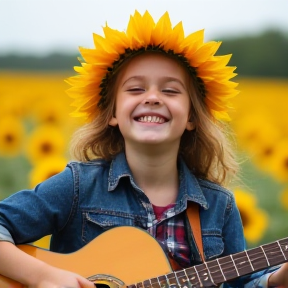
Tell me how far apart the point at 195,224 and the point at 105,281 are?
50 centimetres

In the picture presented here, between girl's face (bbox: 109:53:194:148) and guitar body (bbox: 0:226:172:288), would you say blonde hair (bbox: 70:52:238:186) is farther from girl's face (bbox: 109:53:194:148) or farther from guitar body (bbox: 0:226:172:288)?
guitar body (bbox: 0:226:172:288)

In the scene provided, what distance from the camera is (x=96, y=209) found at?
381 centimetres

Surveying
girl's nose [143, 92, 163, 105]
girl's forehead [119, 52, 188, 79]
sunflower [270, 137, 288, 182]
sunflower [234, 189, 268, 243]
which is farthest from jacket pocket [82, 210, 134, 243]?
sunflower [270, 137, 288, 182]

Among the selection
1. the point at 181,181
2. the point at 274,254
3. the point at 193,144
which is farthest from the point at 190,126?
the point at 274,254

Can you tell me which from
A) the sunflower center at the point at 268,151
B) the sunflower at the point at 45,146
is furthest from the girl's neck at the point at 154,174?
the sunflower center at the point at 268,151

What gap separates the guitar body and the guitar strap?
14 cm

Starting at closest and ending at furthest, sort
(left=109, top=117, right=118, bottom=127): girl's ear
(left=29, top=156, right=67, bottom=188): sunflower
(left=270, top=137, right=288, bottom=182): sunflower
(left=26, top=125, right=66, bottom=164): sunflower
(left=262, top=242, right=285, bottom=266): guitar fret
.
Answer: (left=262, top=242, right=285, bottom=266): guitar fret → (left=109, top=117, right=118, bottom=127): girl's ear → (left=29, top=156, right=67, bottom=188): sunflower → (left=26, top=125, right=66, bottom=164): sunflower → (left=270, top=137, right=288, bottom=182): sunflower

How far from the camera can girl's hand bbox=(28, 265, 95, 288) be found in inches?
139

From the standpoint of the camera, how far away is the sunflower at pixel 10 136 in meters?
7.42

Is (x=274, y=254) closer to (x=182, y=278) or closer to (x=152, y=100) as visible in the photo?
(x=182, y=278)

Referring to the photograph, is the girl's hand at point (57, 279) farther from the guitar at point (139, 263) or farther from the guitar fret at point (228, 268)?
the guitar fret at point (228, 268)

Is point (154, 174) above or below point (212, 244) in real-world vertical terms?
above

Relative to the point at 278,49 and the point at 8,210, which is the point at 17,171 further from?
the point at 278,49

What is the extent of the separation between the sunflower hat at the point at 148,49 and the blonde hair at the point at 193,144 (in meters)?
0.08
